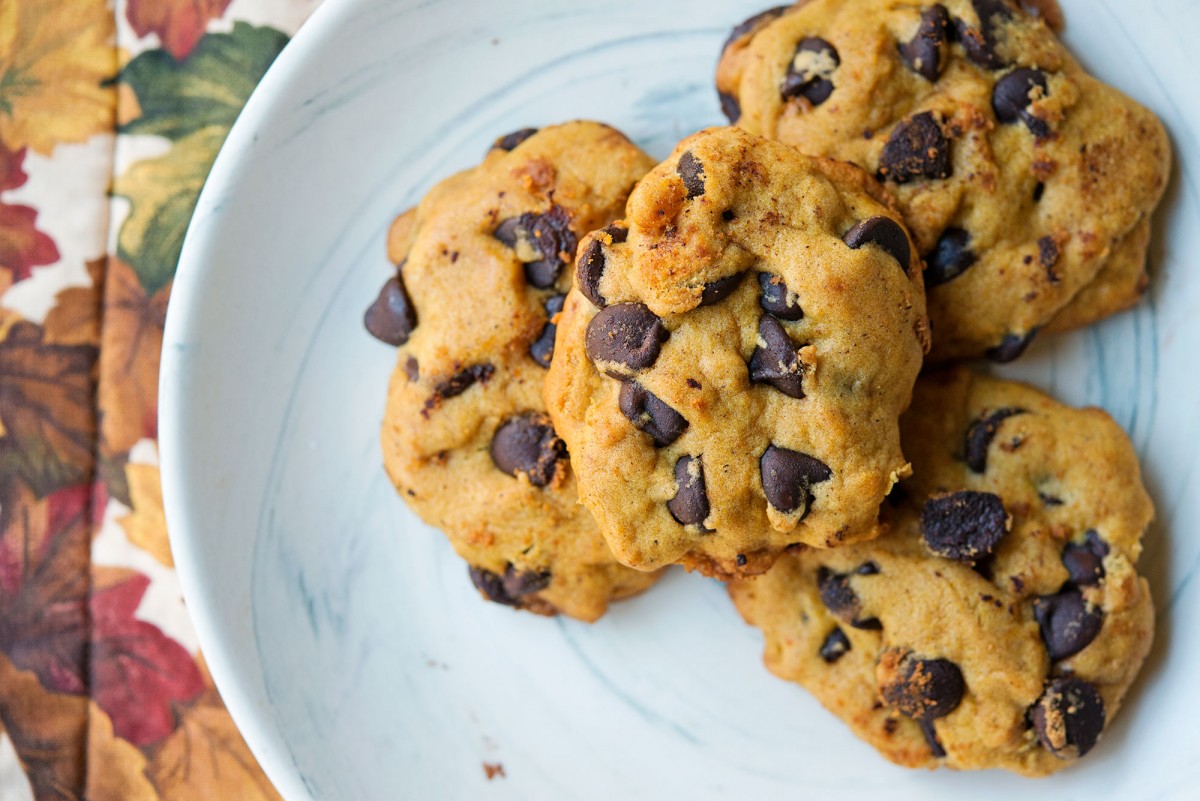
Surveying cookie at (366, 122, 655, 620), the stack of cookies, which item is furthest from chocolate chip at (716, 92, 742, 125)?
cookie at (366, 122, 655, 620)

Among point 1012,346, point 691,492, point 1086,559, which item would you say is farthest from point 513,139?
point 1086,559

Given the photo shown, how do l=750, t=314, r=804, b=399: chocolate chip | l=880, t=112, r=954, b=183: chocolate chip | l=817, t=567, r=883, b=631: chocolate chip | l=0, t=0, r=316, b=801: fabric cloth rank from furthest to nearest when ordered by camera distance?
1. l=0, t=0, r=316, b=801: fabric cloth
2. l=817, t=567, r=883, b=631: chocolate chip
3. l=880, t=112, r=954, b=183: chocolate chip
4. l=750, t=314, r=804, b=399: chocolate chip

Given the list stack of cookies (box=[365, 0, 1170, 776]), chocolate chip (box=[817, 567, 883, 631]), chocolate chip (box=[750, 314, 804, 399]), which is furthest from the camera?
chocolate chip (box=[817, 567, 883, 631])

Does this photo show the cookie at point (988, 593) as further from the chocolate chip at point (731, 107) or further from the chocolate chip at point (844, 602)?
the chocolate chip at point (731, 107)

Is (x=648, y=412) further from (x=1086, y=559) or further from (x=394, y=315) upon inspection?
(x=1086, y=559)

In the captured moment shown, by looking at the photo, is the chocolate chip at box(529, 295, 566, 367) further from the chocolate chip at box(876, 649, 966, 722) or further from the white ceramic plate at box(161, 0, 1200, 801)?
the chocolate chip at box(876, 649, 966, 722)
